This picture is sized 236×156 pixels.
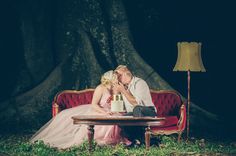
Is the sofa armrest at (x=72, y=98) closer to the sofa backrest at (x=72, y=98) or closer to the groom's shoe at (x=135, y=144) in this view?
the sofa backrest at (x=72, y=98)

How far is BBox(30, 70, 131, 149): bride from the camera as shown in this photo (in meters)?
9.79

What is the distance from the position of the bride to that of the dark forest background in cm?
503

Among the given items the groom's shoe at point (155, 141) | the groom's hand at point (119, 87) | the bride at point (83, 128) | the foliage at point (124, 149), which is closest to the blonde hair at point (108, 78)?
the bride at point (83, 128)

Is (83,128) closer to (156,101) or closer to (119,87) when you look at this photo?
(119,87)

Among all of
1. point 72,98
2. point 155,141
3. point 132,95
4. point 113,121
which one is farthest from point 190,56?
point 113,121

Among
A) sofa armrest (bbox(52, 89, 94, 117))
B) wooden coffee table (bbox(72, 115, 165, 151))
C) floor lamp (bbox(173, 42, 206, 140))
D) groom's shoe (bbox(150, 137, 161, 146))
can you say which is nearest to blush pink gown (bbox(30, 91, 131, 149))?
sofa armrest (bbox(52, 89, 94, 117))

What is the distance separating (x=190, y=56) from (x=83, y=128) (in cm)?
229

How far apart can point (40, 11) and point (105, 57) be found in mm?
1890

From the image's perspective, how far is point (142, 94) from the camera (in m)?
10.1

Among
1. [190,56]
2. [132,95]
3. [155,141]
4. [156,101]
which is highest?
[190,56]

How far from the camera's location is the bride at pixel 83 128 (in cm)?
979

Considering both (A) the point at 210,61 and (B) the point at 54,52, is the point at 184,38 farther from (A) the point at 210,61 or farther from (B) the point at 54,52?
(B) the point at 54,52

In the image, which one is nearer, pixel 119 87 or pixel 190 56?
pixel 119 87

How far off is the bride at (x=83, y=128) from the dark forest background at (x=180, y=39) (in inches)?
198
